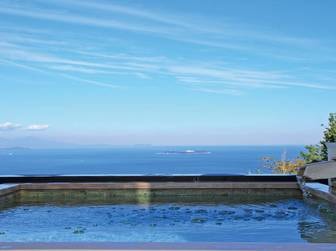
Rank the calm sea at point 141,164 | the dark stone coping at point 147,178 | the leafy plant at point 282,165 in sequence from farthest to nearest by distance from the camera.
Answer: the calm sea at point 141,164 < the leafy plant at point 282,165 < the dark stone coping at point 147,178

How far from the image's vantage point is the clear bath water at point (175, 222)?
11.7 feet

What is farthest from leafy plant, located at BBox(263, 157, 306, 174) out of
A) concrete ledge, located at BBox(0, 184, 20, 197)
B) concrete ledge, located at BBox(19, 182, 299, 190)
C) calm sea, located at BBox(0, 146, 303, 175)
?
concrete ledge, located at BBox(0, 184, 20, 197)

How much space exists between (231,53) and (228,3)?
11.8 feet

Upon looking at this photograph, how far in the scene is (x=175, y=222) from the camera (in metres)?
4.49

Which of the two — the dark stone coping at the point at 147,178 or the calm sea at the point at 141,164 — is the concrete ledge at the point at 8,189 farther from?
the calm sea at the point at 141,164

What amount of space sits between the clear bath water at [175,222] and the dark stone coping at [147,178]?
713 mm

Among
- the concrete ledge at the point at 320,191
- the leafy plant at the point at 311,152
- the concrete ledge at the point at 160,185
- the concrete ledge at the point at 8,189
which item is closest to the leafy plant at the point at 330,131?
the leafy plant at the point at 311,152

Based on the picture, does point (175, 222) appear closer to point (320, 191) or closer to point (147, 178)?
point (320, 191)

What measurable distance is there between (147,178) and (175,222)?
2504 mm

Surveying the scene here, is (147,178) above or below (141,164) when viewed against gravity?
below

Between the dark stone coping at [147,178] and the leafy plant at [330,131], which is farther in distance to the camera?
the leafy plant at [330,131]

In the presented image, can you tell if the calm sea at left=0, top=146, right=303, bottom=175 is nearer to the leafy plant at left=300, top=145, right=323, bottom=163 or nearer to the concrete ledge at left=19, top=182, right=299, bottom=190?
the leafy plant at left=300, top=145, right=323, bottom=163

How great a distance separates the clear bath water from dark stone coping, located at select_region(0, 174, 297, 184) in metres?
0.71

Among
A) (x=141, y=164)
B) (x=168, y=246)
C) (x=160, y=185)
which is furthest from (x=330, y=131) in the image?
(x=141, y=164)
